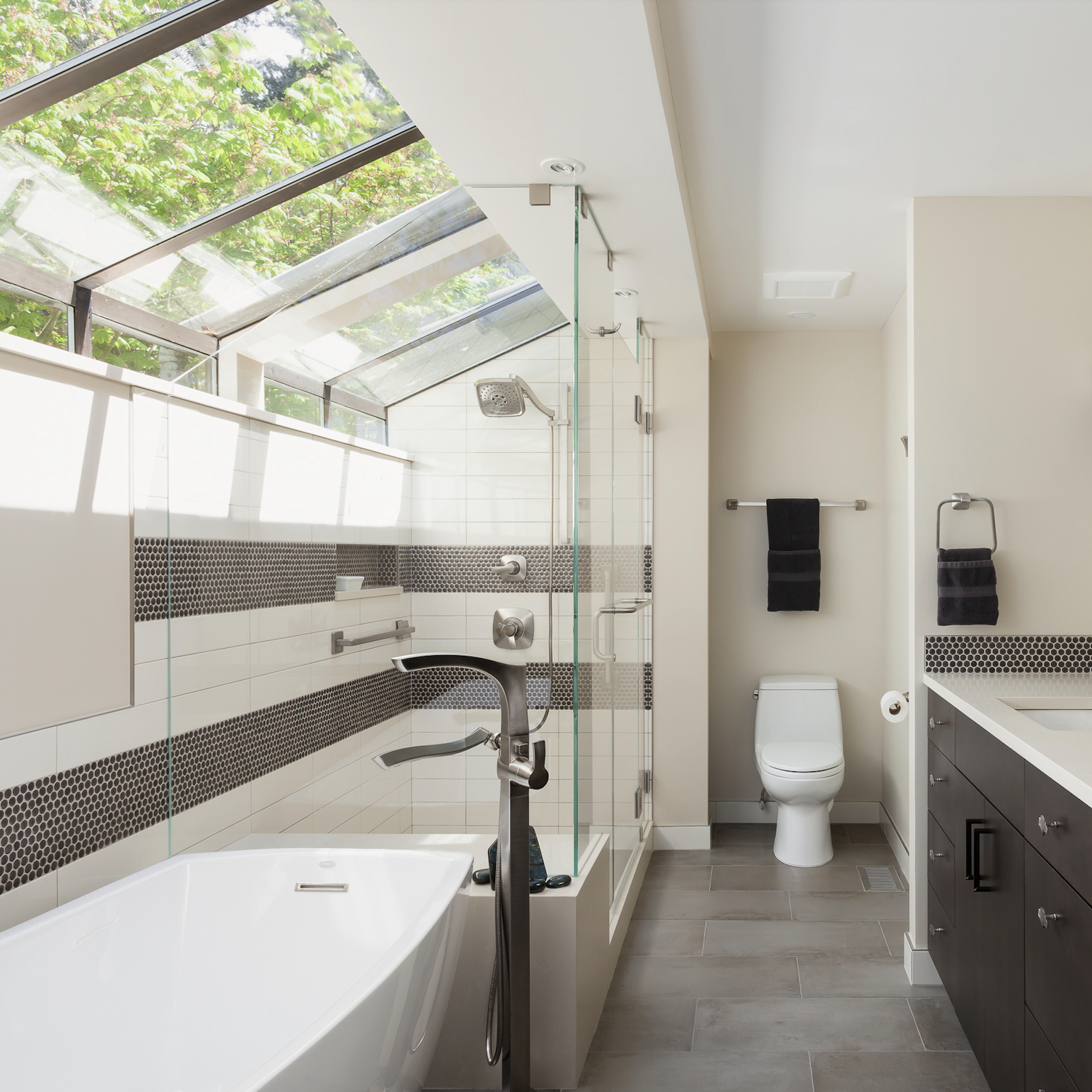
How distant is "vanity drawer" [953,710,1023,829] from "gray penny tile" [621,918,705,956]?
45.9 inches

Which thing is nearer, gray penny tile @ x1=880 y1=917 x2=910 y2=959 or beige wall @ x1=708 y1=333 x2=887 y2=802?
gray penny tile @ x1=880 y1=917 x2=910 y2=959

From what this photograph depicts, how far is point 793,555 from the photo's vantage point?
4172 mm

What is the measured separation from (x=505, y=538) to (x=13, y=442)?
1032 millimetres

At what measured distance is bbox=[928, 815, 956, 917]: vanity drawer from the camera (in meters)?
2.36

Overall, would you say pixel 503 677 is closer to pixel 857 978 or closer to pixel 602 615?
pixel 602 615

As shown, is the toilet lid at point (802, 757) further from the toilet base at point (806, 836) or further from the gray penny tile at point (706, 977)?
the gray penny tile at point (706, 977)

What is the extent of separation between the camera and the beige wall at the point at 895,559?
366cm

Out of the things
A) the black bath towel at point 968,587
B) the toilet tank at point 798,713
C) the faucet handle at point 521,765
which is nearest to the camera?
the faucet handle at point 521,765

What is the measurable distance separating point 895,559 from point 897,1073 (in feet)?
7.41

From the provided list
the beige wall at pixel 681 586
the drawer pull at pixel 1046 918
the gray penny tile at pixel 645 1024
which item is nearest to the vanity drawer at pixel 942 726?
the drawer pull at pixel 1046 918

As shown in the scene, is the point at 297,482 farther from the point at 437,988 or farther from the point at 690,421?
the point at 690,421

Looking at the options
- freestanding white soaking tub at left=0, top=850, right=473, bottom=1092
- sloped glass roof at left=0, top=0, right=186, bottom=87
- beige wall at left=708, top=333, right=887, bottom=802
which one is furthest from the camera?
beige wall at left=708, top=333, right=887, bottom=802

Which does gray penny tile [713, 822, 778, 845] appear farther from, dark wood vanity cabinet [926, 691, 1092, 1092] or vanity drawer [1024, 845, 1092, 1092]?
vanity drawer [1024, 845, 1092, 1092]

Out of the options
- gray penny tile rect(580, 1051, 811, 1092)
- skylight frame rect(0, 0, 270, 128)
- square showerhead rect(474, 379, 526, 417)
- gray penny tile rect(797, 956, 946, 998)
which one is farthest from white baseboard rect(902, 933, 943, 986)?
skylight frame rect(0, 0, 270, 128)
